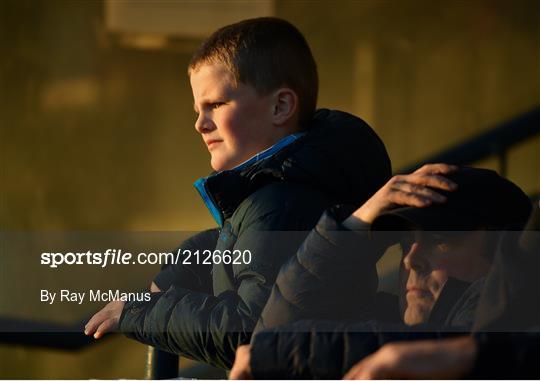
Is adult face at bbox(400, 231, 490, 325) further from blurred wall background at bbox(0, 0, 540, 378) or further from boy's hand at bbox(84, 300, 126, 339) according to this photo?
blurred wall background at bbox(0, 0, 540, 378)

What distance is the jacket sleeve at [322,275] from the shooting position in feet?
5.38

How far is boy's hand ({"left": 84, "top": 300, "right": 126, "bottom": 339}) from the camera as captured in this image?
6.57 feet

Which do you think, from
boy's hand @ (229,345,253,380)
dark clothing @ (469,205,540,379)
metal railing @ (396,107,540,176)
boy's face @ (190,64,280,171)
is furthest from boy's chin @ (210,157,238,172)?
metal railing @ (396,107,540,176)

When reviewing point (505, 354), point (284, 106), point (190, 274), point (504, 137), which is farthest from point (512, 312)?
point (504, 137)

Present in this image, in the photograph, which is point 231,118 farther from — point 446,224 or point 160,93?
point 160,93

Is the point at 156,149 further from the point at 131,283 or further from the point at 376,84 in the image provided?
the point at 131,283

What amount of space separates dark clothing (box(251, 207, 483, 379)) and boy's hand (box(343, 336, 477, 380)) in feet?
0.33

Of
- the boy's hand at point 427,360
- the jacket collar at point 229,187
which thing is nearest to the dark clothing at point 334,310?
the boy's hand at point 427,360

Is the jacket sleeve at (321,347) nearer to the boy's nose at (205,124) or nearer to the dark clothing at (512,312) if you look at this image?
the dark clothing at (512,312)

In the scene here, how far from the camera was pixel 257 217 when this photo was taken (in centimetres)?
189

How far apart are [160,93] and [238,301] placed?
3.17 metres

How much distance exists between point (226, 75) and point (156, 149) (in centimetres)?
290

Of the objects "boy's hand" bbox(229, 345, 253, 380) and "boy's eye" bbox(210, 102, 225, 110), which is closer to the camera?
"boy's hand" bbox(229, 345, 253, 380)

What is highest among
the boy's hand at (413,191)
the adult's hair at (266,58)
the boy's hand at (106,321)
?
the adult's hair at (266,58)
